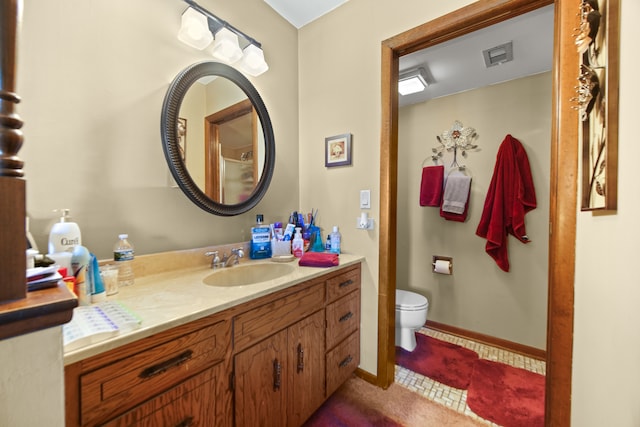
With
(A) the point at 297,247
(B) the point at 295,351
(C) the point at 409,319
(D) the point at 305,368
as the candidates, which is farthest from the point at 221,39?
(C) the point at 409,319

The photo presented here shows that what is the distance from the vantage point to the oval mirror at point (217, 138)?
1.23 m

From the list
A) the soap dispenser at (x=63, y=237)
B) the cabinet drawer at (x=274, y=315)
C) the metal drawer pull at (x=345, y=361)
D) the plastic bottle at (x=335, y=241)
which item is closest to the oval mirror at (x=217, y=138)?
the soap dispenser at (x=63, y=237)

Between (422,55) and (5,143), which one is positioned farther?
(422,55)

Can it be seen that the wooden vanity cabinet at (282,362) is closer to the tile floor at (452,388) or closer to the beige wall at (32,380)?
the beige wall at (32,380)

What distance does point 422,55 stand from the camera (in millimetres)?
1862

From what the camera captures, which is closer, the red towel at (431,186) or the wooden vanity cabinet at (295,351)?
the wooden vanity cabinet at (295,351)

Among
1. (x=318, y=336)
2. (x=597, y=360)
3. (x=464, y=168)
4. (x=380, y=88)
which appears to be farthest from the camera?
(x=464, y=168)

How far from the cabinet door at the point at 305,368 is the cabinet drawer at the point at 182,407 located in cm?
37

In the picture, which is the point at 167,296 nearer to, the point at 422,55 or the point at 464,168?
the point at 422,55

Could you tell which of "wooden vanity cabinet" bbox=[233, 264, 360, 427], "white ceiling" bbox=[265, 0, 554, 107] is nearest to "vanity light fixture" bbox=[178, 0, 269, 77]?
"white ceiling" bbox=[265, 0, 554, 107]

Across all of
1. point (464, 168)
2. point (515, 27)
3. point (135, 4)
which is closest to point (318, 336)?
point (135, 4)

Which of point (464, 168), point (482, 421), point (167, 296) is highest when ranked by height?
point (464, 168)

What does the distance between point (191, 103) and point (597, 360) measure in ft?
6.27

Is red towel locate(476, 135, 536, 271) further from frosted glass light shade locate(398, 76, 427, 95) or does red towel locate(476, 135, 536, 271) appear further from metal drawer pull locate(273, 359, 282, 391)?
metal drawer pull locate(273, 359, 282, 391)
